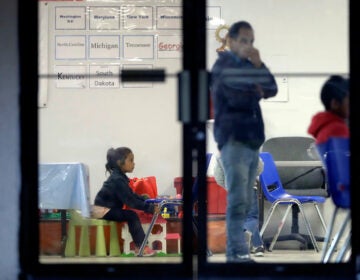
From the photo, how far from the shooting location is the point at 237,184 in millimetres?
4945

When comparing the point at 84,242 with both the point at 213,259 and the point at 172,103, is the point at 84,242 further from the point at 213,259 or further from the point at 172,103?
the point at 172,103

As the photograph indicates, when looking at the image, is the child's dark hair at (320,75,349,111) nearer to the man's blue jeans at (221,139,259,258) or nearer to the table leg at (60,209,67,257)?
the man's blue jeans at (221,139,259,258)

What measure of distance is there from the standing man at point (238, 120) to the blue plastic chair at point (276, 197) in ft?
2.06

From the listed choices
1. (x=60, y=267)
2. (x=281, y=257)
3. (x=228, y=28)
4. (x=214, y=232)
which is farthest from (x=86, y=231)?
(x=228, y=28)

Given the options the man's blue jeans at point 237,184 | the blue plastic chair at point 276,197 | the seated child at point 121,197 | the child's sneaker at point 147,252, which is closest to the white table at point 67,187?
the seated child at point 121,197

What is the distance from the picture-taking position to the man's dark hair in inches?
200

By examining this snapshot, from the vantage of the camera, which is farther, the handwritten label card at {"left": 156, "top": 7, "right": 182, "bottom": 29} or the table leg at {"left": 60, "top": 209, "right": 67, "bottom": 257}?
the handwritten label card at {"left": 156, "top": 7, "right": 182, "bottom": 29}

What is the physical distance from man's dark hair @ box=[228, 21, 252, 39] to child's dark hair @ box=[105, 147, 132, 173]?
47.6 inches

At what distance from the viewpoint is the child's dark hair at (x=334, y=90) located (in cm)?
479

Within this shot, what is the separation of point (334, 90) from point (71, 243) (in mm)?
1942

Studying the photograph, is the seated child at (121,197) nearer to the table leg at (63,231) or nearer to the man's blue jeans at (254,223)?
the table leg at (63,231)

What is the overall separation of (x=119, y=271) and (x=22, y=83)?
4.20ft

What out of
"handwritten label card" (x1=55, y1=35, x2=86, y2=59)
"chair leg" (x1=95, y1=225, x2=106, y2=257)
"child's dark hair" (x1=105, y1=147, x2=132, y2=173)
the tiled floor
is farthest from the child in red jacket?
"handwritten label card" (x1=55, y1=35, x2=86, y2=59)

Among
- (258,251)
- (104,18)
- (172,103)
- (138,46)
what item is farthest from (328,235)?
(104,18)
